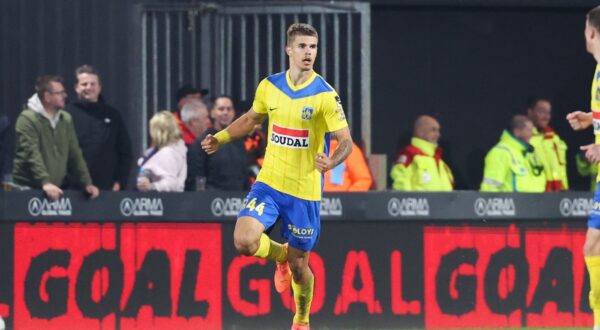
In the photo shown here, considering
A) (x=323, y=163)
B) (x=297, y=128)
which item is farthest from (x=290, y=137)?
(x=323, y=163)

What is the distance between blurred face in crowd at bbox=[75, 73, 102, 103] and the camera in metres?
14.5

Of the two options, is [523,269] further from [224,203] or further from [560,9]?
[560,9]

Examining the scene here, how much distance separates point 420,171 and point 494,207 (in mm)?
1343

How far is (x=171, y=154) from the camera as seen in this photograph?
14336mm

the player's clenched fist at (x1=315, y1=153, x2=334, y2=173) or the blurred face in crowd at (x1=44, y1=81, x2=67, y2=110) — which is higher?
the blurred face in crowd at (x1=44, y1=81, x2=67, y2=110)

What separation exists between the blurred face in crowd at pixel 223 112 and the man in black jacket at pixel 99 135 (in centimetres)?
88

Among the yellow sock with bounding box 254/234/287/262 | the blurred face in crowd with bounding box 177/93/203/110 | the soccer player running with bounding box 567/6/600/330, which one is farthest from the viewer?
the blurred face in crowd with bounding box 177/93/203/110

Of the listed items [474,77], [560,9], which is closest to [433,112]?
[474,77]

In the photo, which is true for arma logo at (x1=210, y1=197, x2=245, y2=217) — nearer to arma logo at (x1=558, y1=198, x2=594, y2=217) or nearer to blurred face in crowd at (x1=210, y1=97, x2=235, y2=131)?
blurred face in crowd at (x1=210, y1=97, x2=235, y2=131)

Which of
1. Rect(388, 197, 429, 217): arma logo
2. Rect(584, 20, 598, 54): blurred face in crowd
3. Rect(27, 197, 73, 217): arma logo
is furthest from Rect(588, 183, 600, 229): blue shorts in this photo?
Rect(27, 197, 73, 217): arma logo

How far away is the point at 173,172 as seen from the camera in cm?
1429

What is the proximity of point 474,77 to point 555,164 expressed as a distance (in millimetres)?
2935

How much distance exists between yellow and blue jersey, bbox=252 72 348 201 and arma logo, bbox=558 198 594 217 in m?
3.54

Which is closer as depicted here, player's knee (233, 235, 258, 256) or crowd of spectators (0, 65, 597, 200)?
player's knee (233, 235, 258, 256)
